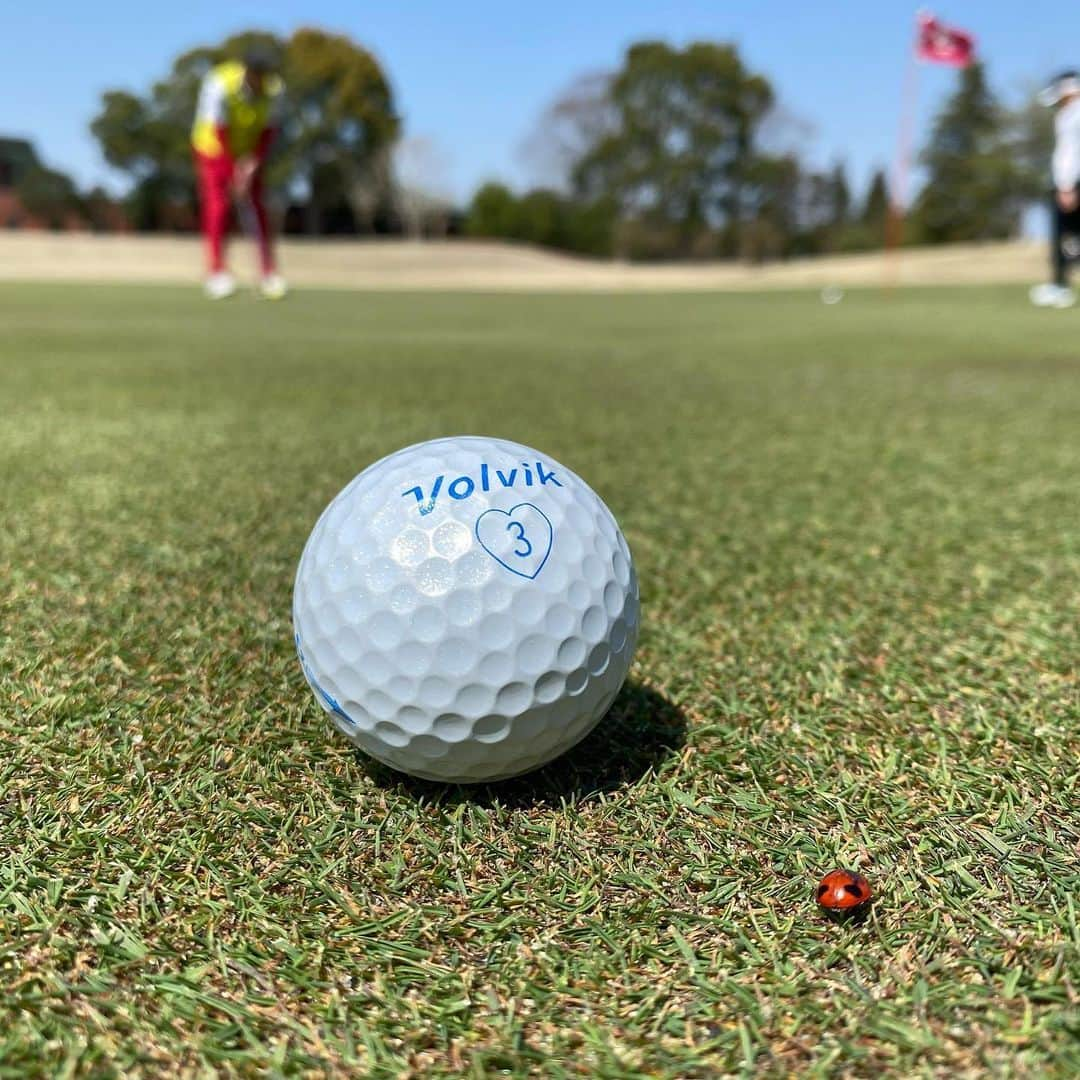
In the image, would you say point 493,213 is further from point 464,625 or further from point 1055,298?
point 464,625

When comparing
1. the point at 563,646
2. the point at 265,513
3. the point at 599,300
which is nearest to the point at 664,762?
the point at 563,646

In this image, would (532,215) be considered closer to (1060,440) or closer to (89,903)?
(1060,440)

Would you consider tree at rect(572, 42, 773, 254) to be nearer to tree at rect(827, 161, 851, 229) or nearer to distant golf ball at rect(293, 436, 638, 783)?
tree at rect(827, 161, 851, 229)

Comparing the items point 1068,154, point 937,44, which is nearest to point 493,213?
point 937,44

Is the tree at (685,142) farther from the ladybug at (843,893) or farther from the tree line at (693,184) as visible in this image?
the ladybug at (843,893)

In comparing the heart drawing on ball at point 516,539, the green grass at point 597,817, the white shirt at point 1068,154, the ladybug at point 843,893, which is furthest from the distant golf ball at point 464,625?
the white shirt at point 1068,154

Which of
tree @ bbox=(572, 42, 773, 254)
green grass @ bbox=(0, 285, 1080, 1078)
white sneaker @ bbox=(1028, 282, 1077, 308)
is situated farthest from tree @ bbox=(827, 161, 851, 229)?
green grass @ bbox=(0, 285, 1080, 1078)
